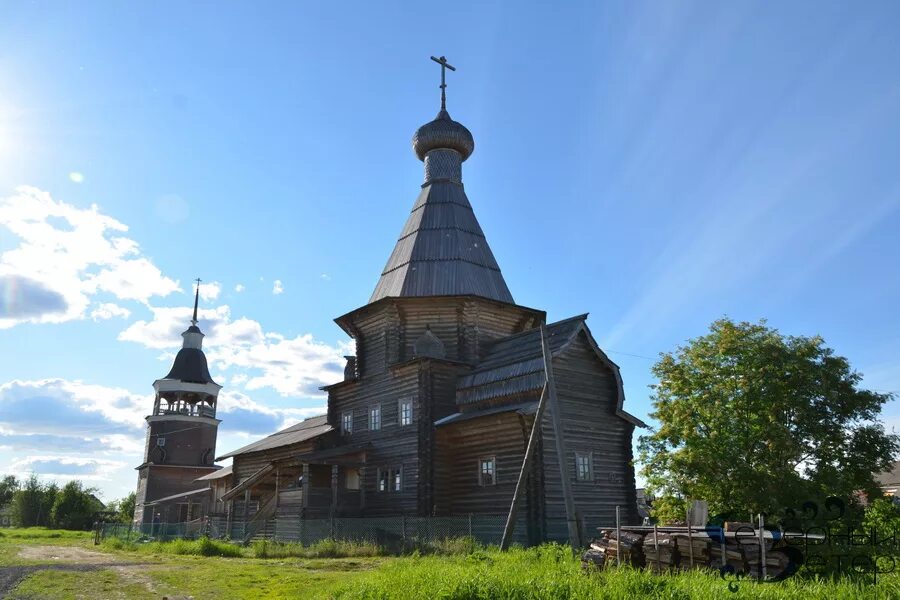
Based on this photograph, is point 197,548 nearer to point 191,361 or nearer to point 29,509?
point 191,361

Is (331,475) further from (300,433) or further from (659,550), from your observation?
(659,550)

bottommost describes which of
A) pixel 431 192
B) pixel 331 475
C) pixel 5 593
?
pixel 5 593

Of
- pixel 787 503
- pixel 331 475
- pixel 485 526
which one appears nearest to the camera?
pixel 787 503

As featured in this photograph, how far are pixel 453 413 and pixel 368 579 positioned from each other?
1344cm

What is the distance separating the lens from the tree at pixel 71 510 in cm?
5656

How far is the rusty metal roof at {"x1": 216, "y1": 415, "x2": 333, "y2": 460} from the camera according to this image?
2994 cm

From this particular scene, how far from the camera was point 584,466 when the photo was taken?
2377 centimetres

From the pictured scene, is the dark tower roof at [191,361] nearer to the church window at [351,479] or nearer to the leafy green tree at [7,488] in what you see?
the church window at [351,479]

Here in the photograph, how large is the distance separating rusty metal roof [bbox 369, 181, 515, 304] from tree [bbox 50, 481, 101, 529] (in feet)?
138

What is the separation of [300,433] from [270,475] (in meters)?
3.61

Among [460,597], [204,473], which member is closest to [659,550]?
[460,597]

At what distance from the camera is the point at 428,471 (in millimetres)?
24500

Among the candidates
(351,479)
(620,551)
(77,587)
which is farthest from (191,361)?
(620,551)

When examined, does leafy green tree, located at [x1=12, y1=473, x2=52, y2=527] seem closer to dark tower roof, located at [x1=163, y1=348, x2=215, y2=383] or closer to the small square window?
dark tower roof, located at [x1=163, y1=348, x2=215, y2=383]
